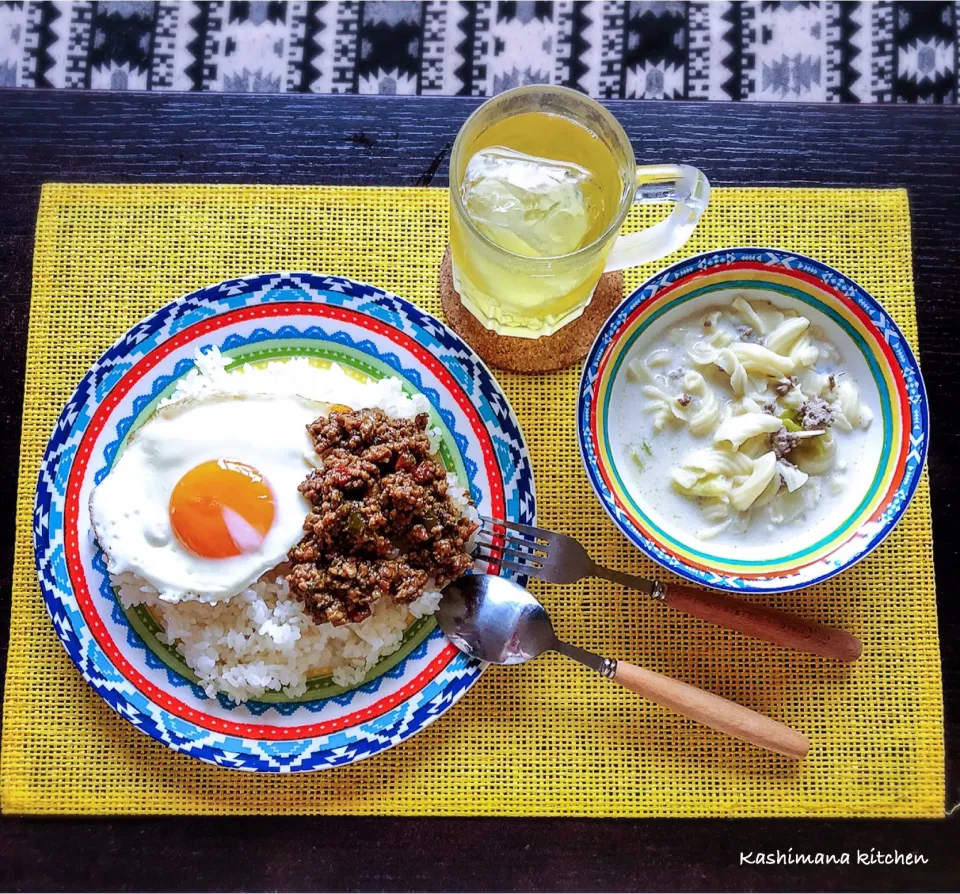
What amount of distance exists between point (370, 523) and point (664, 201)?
3.60ft

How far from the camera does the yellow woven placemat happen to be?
8.14ft

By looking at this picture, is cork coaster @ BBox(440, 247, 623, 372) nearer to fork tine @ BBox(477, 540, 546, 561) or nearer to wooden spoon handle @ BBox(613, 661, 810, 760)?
fork tine @ BBox(477, 540, 546, 561)

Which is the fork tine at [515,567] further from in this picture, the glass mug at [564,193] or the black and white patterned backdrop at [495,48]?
the black and white patterned backdrop at [495,48]

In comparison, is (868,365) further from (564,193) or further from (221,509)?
(221,509)

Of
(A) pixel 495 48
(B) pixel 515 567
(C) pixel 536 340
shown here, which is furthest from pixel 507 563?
(A) pixel 495 48

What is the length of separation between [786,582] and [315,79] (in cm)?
233

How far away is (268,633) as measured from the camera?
2.29m

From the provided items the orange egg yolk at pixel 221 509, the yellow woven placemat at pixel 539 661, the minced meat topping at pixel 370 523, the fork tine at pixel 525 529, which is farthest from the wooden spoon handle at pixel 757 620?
the orange egg yolk at pixel 221 509

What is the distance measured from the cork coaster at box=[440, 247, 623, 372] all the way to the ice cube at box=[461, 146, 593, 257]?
0.33 m

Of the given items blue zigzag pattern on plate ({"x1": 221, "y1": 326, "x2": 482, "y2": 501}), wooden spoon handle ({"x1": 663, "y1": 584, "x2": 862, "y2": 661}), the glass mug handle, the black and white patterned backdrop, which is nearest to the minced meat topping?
blue zigzag pattern on plate ({"x1": 221, "y1": 326, "x2": 482, "y2": 501})

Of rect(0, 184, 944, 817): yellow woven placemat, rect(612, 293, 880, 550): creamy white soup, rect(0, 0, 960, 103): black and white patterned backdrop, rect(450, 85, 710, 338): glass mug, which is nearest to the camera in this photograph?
rect(450, 85, 710, 338): glass mug

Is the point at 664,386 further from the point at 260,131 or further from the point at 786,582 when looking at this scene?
the point at 260,131

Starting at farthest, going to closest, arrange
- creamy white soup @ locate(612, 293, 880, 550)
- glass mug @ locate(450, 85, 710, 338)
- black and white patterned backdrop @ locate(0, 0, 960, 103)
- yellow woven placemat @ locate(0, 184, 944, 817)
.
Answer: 1. black and white patterned backdrop @ locate(0, 0, 960, 103)
2. yellow woven placemat @ locate(0, 184, 944, 817)
3. creamy white soup @ locate(612, 293, 880, 550)
4. glass mug @ locate(450, 85, 710, 338)

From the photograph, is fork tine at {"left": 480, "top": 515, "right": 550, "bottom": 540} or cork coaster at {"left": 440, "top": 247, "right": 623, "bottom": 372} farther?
cork coaster at {"left": 440, "top": 247, "right": 623, "bottom": 372}
